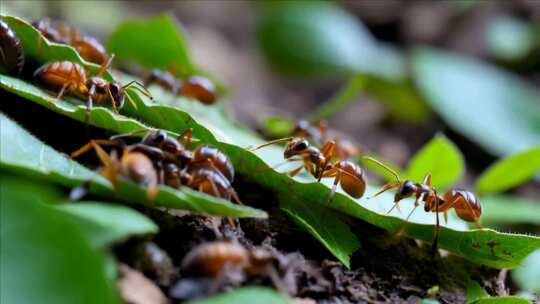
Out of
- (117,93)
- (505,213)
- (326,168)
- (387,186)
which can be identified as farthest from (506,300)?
(505,213)

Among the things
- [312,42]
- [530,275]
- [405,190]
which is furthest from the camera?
[312,42]

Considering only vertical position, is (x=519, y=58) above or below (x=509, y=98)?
above

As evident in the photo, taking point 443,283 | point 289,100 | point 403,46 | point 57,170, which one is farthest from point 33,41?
point 403,46

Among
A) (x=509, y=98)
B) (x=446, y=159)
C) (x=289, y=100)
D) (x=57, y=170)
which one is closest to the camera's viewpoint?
(x=57, y=170)

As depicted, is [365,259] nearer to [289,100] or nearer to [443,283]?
[443,283]

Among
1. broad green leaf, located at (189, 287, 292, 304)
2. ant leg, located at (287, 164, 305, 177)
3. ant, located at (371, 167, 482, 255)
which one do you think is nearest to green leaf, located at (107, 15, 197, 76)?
ant leg, located at (287, 164, 305, 177)

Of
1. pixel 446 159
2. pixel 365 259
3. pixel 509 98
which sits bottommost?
pixel 365 259

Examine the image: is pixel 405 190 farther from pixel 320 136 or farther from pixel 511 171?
pixel 320 136
